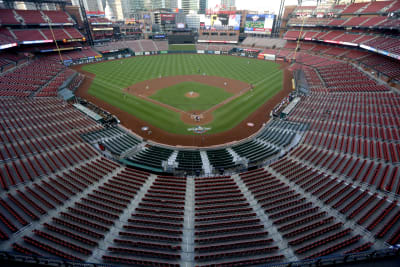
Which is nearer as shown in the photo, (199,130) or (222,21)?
(199,130)

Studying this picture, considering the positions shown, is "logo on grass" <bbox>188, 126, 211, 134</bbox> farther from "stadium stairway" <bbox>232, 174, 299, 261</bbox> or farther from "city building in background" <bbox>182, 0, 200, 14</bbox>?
"city building in background" <bbox>182, 0, 200, 14</bbox>

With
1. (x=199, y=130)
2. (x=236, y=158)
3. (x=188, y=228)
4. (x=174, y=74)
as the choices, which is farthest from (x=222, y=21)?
(x=188, y=228)

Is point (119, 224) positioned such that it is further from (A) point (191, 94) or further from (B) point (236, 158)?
(A) point (191, 94)

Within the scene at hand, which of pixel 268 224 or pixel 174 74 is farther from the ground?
pixel 268 224

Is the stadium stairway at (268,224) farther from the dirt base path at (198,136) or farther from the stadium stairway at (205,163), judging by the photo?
the dirt base path at (198,136)

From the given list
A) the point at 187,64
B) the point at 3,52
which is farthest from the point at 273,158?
the point at 3,52

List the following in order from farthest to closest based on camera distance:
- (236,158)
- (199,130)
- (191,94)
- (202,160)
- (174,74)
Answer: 1. (174,74)
2. (191,94)
3. (199,130)
4. (236,158)
5. (202,160)

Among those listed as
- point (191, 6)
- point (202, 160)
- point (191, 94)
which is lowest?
point (202, 160)
